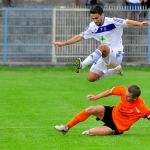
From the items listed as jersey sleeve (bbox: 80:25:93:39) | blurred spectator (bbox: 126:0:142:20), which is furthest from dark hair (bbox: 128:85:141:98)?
blurred spectator (bbox: 126:0:142:20)

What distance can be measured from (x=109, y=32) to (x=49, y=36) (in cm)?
1234

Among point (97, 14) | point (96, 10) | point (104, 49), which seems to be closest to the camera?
point (96, 10)

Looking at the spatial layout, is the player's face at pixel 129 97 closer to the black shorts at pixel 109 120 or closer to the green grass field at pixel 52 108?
the black shorts at pixel 109 120

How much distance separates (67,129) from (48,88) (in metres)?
A: 9.35

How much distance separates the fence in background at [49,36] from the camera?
31812mm

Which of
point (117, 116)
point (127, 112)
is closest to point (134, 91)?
point (127, 112)

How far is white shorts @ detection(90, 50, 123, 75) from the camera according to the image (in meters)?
19.7

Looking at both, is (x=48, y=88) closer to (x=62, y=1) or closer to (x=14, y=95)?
(x=14, y=95)

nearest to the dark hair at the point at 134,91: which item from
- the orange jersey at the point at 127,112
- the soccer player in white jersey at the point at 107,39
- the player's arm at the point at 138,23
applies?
the orange jersey at the point at 127,112

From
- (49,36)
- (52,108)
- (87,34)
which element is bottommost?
(52,108)

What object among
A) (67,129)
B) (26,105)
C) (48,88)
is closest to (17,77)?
(48,88)

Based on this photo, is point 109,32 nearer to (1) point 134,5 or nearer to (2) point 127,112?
(2) point 127,112

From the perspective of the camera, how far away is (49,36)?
105ft

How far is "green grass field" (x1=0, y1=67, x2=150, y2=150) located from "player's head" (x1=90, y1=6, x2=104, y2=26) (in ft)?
7.30
